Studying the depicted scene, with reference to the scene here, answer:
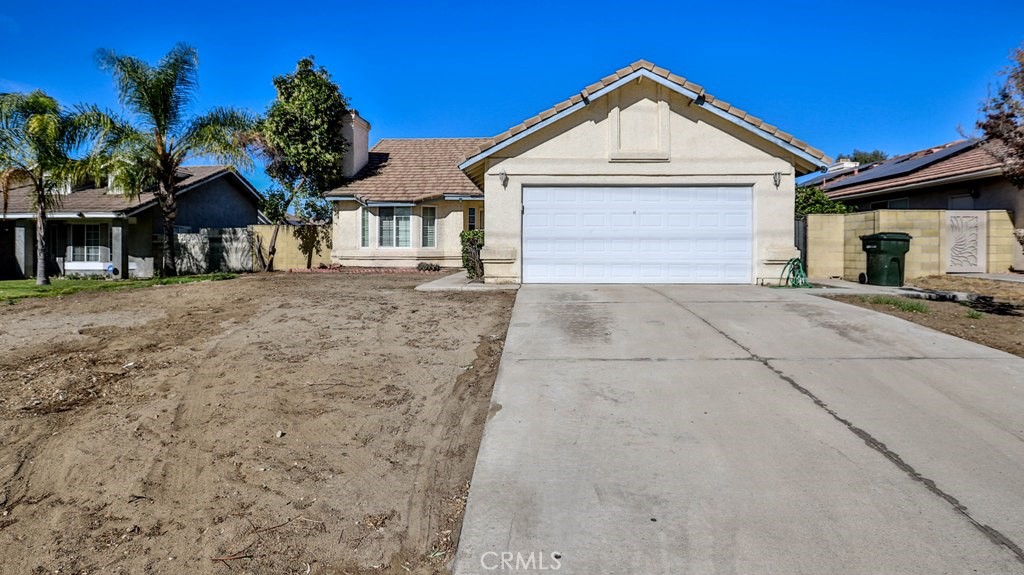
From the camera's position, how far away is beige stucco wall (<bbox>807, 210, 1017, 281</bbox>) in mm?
14398

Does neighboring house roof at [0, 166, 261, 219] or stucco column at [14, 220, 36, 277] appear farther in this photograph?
stucco column at [14, 220, 36, 277]

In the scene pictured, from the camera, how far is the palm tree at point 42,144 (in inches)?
696

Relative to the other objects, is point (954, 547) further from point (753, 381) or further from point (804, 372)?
point (804, 372)

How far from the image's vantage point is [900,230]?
565 inches

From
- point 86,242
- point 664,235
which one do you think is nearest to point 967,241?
point 664,235

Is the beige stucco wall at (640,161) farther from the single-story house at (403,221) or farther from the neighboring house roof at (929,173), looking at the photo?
the single-story house at (403,221)

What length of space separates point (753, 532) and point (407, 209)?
66.6ft

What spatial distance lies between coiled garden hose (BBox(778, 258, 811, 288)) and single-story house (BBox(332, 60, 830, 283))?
158 mm

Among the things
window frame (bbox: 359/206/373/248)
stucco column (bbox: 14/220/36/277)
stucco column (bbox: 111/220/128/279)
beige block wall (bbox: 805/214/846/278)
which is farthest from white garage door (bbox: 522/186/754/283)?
stucco column (bbox: 14/220/36/277)

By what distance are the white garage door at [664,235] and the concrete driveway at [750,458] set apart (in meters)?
5.75

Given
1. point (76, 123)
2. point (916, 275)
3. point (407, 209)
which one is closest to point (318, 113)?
point (407, 209)

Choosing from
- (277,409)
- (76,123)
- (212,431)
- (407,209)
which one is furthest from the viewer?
(407,209)

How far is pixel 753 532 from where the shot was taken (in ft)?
9.83

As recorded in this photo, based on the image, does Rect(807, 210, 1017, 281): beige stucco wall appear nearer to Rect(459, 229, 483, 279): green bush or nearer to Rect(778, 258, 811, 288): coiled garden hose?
Rect(778, 258, 811, 288): coiled garden hose
